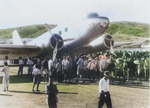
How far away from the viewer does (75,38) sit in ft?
28.5

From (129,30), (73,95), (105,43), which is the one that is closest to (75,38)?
(105,43)

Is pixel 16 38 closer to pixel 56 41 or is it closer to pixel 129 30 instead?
pixel 56 41

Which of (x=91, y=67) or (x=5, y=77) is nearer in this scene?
(x=5, y=77)

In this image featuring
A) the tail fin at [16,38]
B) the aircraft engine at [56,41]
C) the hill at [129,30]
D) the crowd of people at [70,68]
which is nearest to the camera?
the crowd of people at [70,68]

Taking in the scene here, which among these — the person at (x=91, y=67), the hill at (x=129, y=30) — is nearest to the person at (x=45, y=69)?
the person at (x=91, y=67)

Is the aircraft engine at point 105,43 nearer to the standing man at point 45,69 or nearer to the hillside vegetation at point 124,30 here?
the hillside vegetation at point 124,30

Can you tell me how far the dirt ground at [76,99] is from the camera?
5309mm

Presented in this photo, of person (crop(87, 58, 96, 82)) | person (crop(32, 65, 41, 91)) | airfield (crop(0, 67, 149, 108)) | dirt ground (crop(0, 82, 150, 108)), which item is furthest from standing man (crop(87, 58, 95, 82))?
person (crop(32, 65, 41, 91))

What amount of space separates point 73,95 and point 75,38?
3.54m

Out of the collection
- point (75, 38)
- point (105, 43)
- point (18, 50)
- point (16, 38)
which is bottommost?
point (18, 50)

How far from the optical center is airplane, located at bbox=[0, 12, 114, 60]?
7832 millimetres

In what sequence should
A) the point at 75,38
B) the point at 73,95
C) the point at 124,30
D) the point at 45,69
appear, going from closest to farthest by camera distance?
the point at 73,95 < the point at 45,69 < the point at 124,30 < the point at 75,38

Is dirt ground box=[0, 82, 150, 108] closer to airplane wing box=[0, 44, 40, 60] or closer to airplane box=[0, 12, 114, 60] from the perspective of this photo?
airplane box=[0, 12, 114, 60]

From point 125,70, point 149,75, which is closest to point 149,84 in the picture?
point 149,75
